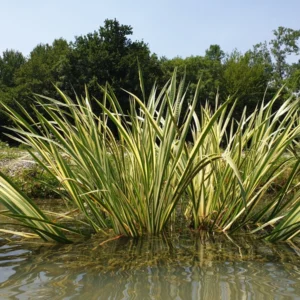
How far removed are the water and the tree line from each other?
49.1 ft

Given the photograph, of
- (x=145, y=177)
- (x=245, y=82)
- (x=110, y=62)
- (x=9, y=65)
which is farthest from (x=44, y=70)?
(x=145, y=177)

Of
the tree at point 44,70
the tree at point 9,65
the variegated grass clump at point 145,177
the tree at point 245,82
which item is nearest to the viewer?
the variegated grass clump at point 145,177

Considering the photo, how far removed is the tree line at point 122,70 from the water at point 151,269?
15.0 m

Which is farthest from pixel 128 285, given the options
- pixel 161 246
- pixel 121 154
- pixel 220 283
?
pixel 121 154

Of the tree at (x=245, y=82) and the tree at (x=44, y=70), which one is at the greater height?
the tree at (x=44, y=70)

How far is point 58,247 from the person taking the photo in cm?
246

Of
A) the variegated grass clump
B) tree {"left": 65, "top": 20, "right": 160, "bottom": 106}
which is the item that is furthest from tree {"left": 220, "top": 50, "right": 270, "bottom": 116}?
the variegated grass clump

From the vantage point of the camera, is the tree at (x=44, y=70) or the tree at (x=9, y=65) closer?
the tree at (x=44, y=70)

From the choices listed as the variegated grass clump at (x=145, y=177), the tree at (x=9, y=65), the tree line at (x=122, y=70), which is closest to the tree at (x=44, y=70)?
the tree line at (x=122, y=70)

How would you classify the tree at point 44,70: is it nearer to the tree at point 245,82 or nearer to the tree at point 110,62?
the tree at point 110,62

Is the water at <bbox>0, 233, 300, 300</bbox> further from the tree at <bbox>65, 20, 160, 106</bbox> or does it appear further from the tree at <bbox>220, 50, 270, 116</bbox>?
the tree at <bbox>220, 50, 270, 116</bbox>

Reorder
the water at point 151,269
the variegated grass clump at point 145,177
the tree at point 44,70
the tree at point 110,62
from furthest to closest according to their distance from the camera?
1. the tree at point 44,70
2. the tree at point 110,62
3. the variegated grass clump at point 145,177
4. the water at point 151,269

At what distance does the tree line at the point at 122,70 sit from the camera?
87.0 feet

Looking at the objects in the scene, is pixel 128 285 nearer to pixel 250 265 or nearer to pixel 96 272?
pixel 96 272
